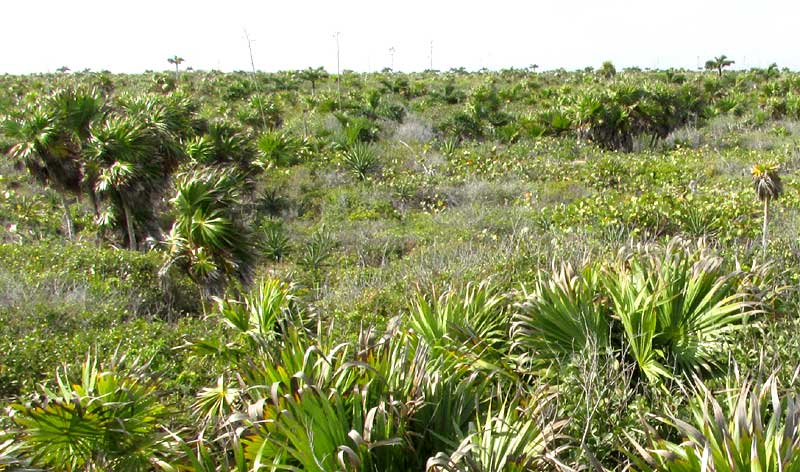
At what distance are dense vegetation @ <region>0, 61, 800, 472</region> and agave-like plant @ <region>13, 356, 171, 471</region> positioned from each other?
0.06 feet

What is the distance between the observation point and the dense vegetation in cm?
334

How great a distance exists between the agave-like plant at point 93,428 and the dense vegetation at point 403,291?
0.02 m

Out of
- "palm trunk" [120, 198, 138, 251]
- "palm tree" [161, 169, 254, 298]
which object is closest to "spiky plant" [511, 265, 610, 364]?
"palm tree" [161, 169, 254, 298]

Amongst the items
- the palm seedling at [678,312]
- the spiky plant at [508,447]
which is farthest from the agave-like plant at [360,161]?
the spiky plant at [508,447]

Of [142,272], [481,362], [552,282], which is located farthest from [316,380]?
[142,272]

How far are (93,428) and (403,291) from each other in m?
4.59

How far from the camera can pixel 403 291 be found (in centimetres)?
770

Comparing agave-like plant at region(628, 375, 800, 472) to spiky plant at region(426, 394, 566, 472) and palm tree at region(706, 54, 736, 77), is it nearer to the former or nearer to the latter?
spiky plant at region(426, 394, 566, 472)

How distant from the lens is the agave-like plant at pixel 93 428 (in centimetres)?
341

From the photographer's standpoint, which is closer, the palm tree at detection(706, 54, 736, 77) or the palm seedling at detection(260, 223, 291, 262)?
the palm seedling at detection(260, 223, 291, 262)

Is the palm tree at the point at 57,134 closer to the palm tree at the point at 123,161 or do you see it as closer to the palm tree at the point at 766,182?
the palm tree at the point at 123,161

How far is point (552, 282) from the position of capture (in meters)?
4.84

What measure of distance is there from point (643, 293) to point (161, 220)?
10775mm

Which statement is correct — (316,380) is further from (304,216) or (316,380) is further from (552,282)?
(304,216)
